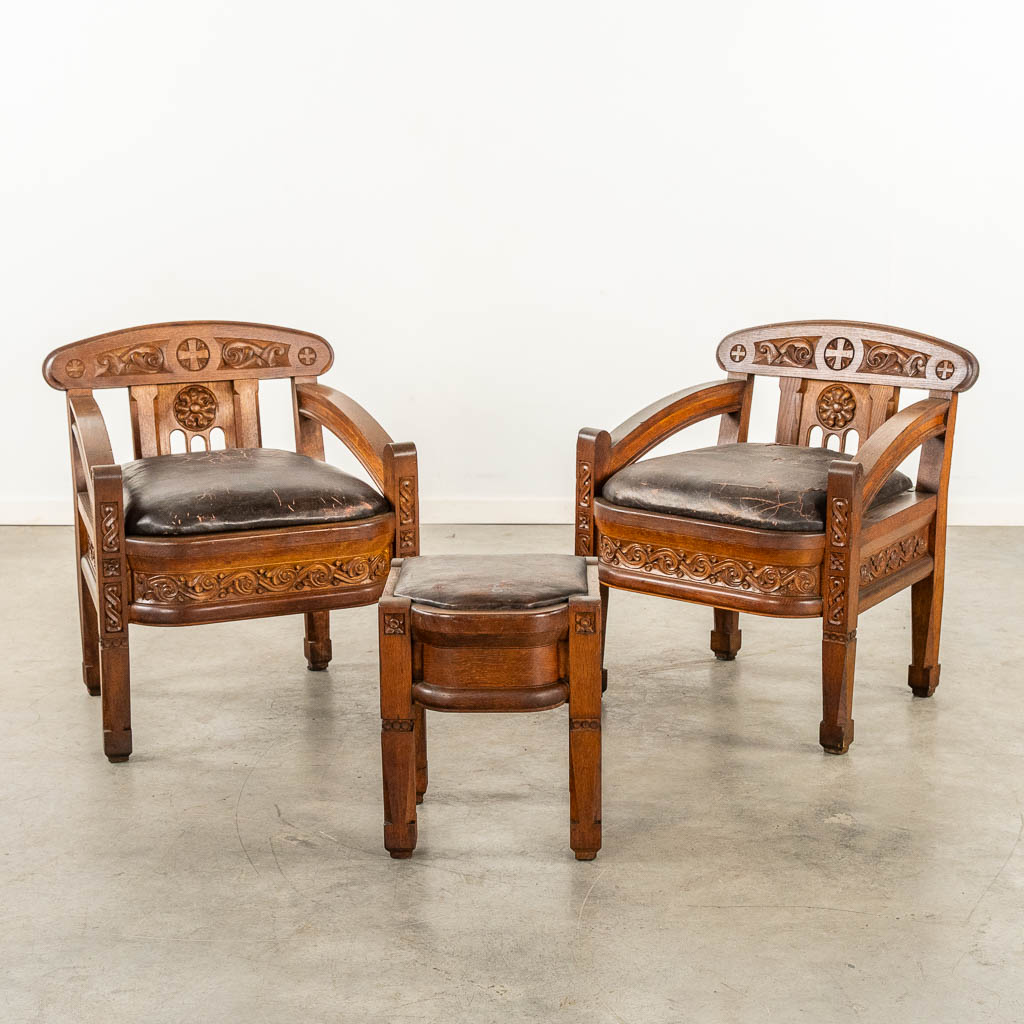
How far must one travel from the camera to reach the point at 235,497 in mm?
2629

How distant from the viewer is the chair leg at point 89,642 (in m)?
3.01

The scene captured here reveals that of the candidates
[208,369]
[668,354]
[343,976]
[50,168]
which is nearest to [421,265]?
[668,354]

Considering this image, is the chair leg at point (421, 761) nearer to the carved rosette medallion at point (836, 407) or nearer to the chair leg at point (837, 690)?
the chair leg at point (837, 690)

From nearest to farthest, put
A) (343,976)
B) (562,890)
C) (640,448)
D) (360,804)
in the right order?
(343,976) → (562,890) → (360,804) → (640,448)

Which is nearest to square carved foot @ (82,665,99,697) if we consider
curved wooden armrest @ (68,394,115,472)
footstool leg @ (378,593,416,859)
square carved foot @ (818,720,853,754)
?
curved wooden armrest @ (68,394,115,472)

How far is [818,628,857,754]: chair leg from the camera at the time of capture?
2.62 metres

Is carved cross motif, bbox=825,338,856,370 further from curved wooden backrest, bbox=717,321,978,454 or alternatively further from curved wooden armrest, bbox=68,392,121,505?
curved wooden armrest, bbox=68,392,121,505

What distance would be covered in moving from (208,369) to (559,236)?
78.7 inches

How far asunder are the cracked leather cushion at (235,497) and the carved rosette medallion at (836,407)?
3.75 feet

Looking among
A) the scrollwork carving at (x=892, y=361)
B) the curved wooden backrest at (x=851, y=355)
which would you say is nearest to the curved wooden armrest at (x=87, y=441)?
the curved wooden backrest at (x=851, y=355)

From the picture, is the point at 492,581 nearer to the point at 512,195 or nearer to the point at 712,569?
the point at 712,569

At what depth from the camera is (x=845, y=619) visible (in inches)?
103

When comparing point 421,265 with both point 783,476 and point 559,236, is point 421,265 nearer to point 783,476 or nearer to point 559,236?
point 559,236

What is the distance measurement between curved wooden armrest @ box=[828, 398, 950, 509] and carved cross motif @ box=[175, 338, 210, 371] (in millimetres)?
1546
